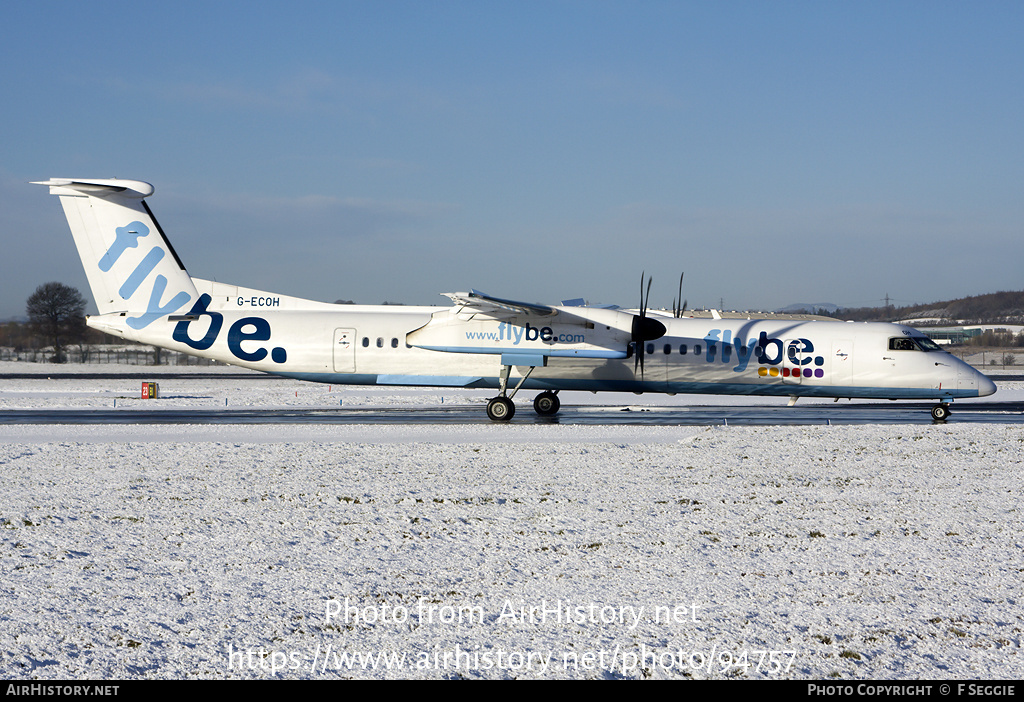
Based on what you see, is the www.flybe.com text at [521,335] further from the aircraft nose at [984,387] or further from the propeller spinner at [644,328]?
the aircraft nose at [984,387]

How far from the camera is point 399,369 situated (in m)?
24.5

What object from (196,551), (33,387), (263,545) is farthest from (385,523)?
(33,387)

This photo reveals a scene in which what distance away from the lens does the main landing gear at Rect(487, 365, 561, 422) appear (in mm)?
23328

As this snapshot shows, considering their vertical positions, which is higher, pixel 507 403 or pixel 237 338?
pixel 237 338

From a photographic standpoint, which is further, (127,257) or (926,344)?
(127,257)

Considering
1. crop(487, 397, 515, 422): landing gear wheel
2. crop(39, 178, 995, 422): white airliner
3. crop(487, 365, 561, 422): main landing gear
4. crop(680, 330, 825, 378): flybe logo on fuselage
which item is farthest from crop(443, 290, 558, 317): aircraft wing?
crop(680, 330, 825, 378): flybe logo on fuselage

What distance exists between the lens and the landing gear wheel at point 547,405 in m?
25.2

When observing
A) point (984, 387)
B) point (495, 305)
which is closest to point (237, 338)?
point (495, 305)

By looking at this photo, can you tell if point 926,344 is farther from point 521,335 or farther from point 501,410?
point 501,410

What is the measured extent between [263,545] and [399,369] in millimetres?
15578

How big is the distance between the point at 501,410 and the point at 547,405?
244 centimetres

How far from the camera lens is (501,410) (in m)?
23.4

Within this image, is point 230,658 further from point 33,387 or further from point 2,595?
point 33,387
